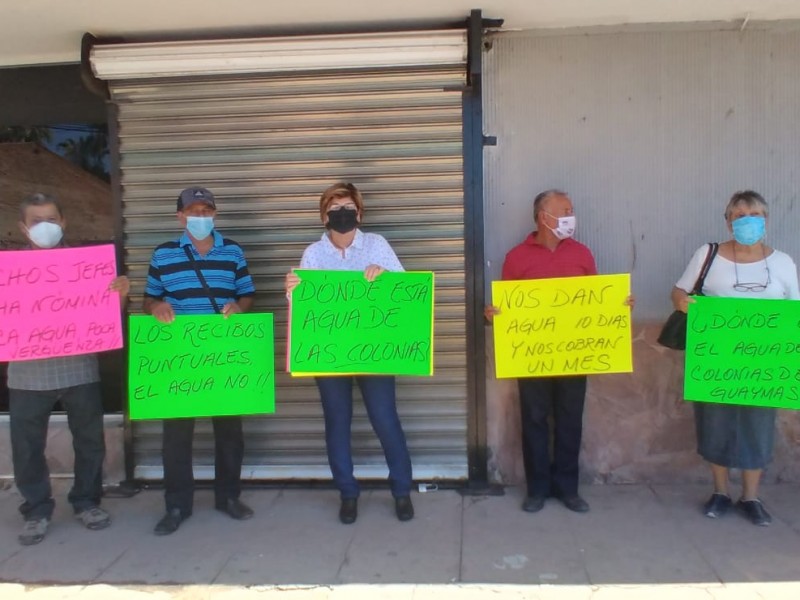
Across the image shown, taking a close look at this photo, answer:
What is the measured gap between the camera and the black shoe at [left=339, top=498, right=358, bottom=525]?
3.91m

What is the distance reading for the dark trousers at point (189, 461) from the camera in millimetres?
3896

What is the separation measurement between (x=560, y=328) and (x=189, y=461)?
2.19 meters

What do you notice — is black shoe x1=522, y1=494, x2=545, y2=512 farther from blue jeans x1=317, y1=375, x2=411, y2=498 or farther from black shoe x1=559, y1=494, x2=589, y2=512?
blue jeans x1=317, y1=375, x2=411, y2=498

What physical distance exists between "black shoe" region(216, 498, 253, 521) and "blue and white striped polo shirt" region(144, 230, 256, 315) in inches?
43.6

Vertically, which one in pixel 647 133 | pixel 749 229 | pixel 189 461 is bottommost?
pixel 189 461

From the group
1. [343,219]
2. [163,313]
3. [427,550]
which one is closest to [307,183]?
[343,219]

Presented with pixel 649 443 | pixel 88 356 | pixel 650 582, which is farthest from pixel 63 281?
pixel 649 443

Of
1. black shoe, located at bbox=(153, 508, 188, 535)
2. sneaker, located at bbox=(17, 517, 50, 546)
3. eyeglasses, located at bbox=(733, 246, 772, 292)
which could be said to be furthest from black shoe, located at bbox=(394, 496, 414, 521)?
eyeglasses, located at bbox=(733, 246, 772, 292)

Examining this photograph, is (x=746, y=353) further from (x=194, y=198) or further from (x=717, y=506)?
(x=194, y=198)

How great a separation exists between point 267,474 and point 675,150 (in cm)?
322

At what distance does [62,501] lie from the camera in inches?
173

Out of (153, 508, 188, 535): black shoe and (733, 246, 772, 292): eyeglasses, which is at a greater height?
(733, 246, 772, 292): eyeglasses

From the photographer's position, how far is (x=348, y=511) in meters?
3.93

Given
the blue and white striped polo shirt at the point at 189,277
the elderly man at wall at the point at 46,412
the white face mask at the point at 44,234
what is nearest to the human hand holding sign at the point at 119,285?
the elderly man at wall at the point at 46,412
